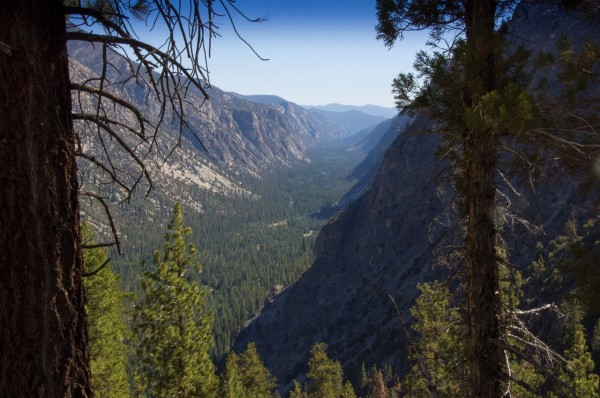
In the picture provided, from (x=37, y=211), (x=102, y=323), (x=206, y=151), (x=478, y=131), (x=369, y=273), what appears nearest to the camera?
(x=37, y=211)

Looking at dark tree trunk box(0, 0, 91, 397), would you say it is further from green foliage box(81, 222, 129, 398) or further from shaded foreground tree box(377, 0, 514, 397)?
green foliage box(81, 222, 129, 398)

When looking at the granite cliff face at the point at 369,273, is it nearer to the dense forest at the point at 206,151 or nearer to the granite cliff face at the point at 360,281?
the granite cliff face at the point at 360,281

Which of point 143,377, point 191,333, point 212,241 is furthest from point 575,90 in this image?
point 212,241

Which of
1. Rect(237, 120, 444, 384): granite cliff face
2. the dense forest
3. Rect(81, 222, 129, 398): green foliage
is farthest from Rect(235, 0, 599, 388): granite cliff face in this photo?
the dense forest

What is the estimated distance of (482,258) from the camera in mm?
4660

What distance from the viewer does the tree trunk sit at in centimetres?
452

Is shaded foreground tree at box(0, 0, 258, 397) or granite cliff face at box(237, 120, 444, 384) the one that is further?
granite cliff face at box(237, 120, 444, 384)

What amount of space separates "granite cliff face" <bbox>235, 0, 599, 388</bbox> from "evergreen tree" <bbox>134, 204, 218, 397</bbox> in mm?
54497

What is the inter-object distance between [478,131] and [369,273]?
3558 inches

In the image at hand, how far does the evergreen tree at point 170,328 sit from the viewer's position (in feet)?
35.1

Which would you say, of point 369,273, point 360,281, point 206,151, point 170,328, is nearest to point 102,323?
point 170,328

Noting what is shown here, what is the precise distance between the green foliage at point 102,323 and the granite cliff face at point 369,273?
53678mm

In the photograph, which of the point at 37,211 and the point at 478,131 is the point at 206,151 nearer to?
the point at 37,211

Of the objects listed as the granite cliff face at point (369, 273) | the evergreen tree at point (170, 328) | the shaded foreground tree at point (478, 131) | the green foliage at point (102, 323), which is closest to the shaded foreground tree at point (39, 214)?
the shaded foreground tree at point (478, 131)
